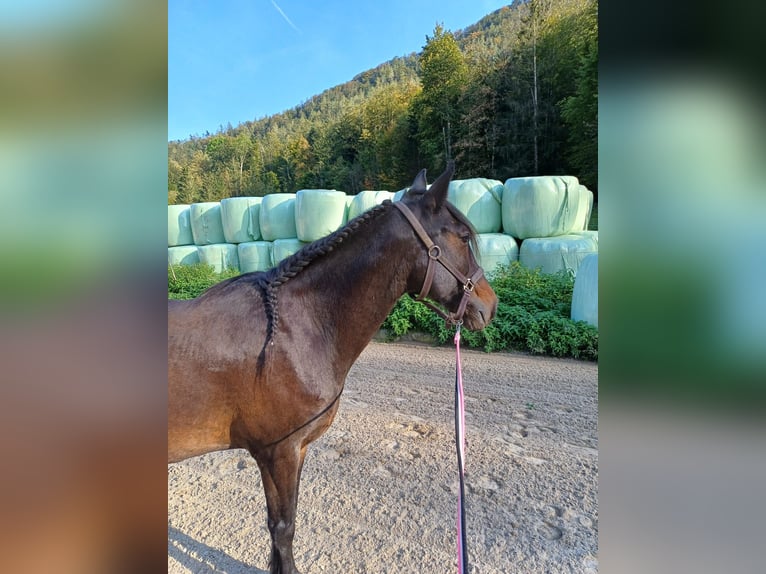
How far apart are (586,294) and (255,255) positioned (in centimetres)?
1124

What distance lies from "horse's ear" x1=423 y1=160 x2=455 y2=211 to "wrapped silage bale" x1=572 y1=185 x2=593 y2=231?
9765mm

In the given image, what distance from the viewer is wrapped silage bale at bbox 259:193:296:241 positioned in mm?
14023

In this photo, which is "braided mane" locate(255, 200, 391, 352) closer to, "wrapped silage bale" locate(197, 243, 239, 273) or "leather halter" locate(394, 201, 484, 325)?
"leather halter" locate(394, 201, 484, 325)

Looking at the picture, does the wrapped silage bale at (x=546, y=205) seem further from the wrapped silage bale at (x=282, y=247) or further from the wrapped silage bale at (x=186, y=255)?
the wrapped silage bale at (x=186, y=255)

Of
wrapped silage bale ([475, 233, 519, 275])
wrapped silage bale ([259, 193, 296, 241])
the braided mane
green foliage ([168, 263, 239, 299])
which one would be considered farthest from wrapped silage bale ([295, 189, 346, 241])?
the braided mane

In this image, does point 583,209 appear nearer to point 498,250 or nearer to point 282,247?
point 498,250

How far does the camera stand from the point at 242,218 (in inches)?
594
